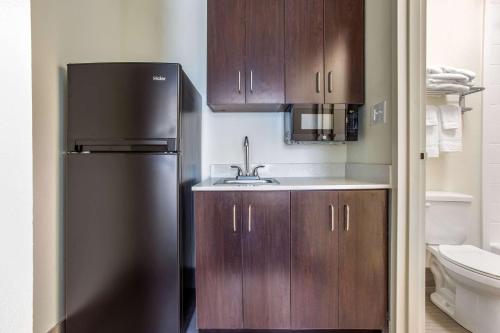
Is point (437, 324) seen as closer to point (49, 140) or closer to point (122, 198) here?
point (122, 198)

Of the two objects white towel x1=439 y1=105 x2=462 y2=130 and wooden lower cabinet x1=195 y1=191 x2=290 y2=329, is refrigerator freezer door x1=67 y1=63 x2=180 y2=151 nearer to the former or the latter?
wooden lower cabinet x1=195 y1=191 x2=290 y2=329

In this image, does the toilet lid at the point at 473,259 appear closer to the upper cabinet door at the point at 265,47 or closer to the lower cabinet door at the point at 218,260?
the lower cabinet door at the point at 218,260

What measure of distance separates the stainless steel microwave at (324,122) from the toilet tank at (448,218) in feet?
2.99

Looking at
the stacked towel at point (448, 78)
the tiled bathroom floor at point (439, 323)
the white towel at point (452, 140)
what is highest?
the stacked towel at point (448, 78)

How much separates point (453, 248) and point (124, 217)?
2234 mm

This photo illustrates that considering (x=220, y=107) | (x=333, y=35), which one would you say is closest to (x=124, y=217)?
(x=220, y=107)

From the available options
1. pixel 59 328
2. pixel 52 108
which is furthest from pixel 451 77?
pixel 59 328

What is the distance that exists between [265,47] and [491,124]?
2.03 metres

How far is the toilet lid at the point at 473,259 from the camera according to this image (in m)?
1.47

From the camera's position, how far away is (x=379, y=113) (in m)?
1.58

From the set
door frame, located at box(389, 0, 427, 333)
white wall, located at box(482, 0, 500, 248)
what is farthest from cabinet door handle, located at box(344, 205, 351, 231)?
white wall, located at box(482, 0, 500, 248)

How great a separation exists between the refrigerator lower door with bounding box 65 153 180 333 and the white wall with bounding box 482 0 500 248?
8.27 feet

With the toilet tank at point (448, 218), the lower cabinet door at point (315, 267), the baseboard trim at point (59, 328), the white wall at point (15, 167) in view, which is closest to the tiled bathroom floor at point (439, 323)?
the toilet tank at point (448, 218)

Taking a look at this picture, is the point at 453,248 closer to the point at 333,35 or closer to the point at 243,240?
the point at 243,240
